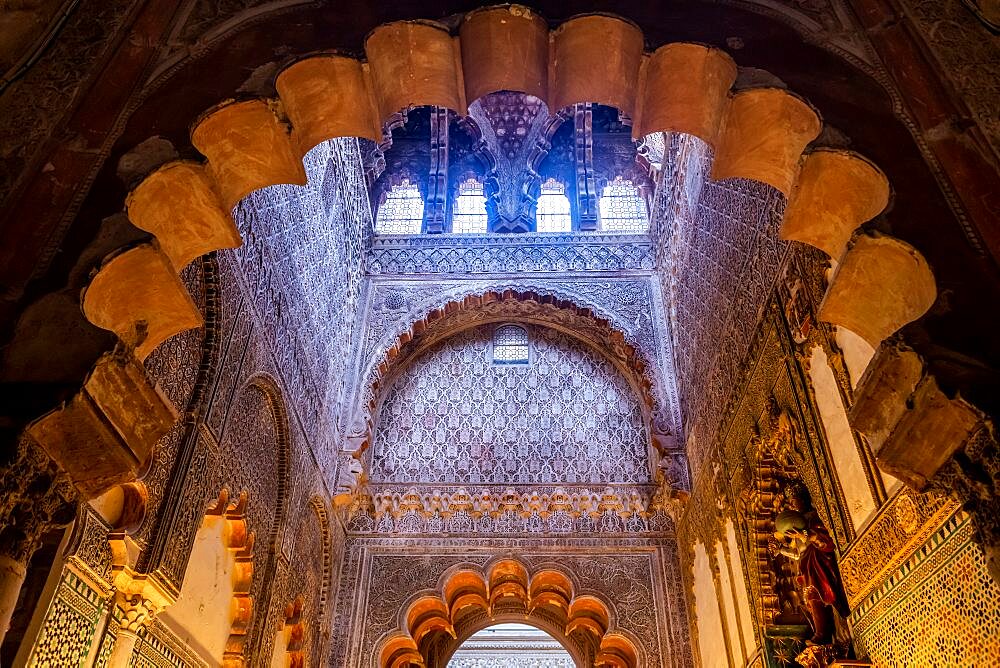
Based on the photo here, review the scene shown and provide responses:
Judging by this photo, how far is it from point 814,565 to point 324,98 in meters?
3.87

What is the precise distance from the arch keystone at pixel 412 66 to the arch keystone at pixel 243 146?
1.98 feet

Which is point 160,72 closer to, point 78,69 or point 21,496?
point 78,69

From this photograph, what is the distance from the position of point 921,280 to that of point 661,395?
5190mm

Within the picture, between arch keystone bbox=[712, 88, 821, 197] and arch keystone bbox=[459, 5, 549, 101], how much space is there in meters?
1.04

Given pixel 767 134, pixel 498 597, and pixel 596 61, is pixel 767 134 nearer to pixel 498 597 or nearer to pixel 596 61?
pixel 596 61

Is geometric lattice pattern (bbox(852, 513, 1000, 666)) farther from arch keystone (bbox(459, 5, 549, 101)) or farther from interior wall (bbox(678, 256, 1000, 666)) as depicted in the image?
arch keystone (bbox(459, 5, 549, 101))

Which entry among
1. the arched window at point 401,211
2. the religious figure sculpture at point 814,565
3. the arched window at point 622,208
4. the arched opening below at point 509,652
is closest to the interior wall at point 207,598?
the religious figure sculpture at point 814,565

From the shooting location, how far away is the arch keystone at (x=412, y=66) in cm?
385

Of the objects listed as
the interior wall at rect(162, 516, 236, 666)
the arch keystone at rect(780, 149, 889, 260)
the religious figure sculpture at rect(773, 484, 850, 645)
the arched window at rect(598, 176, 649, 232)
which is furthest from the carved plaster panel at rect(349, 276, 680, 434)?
the arch keystone at rect(780, 149, 889, 260)

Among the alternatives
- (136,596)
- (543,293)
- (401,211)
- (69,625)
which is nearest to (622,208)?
(543,293)

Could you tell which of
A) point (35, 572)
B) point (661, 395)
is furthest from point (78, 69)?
point (661, 395)

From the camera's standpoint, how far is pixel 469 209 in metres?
10.1

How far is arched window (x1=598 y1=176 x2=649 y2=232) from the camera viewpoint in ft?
32.0

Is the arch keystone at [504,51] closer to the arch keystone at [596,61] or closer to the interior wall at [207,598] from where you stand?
the arch keystone at [596,61]
